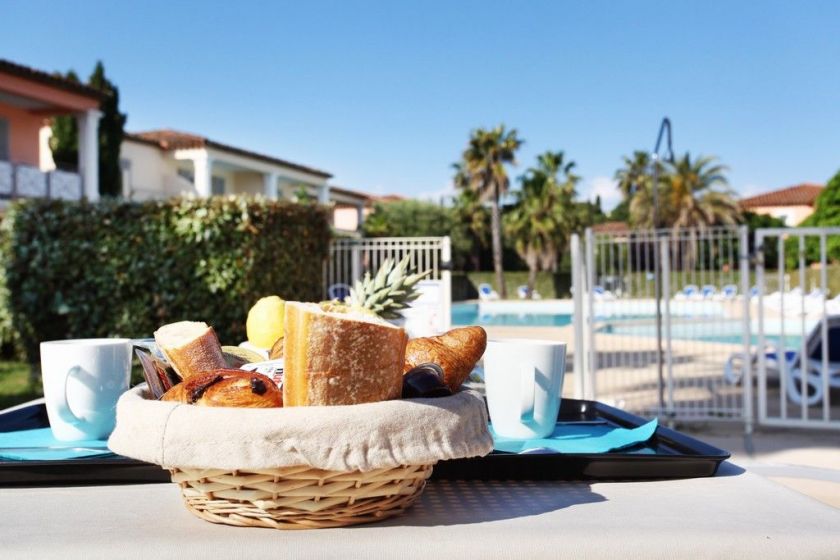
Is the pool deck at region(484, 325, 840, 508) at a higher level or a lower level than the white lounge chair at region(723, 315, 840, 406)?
lower

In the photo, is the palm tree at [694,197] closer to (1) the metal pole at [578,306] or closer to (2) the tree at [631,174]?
(2) the tree at [631,174]

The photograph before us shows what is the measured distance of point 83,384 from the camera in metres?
1.43

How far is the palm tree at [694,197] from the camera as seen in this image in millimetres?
45062

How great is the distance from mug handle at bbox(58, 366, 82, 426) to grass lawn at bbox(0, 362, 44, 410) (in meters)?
6.05

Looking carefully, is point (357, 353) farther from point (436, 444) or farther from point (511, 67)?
point (511, 67)

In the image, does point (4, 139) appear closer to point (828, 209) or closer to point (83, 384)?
point (83, 384)

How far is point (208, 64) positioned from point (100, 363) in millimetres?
27683

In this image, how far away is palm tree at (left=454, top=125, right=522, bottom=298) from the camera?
39688 mm

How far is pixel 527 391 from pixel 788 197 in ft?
213

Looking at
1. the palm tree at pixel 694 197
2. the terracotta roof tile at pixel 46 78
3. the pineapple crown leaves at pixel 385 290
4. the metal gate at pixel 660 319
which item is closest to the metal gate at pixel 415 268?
the metal gate at pixel 660 319

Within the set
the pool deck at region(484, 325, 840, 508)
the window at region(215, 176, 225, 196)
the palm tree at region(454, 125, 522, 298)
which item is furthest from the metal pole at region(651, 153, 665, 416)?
the palm tree at region(454, 125, 522, 298)

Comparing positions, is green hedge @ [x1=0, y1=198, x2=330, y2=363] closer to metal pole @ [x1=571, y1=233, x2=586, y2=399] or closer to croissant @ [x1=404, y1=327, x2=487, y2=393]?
metal pole @ [x1=571, y1=233, x2=586, y2=399]

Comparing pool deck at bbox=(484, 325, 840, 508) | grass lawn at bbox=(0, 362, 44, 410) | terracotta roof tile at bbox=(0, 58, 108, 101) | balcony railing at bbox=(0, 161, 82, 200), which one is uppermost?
terracotta roof tile at bbox=(0, 58, 108, 101)

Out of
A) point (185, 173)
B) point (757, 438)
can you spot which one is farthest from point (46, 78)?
point (757, 438)
